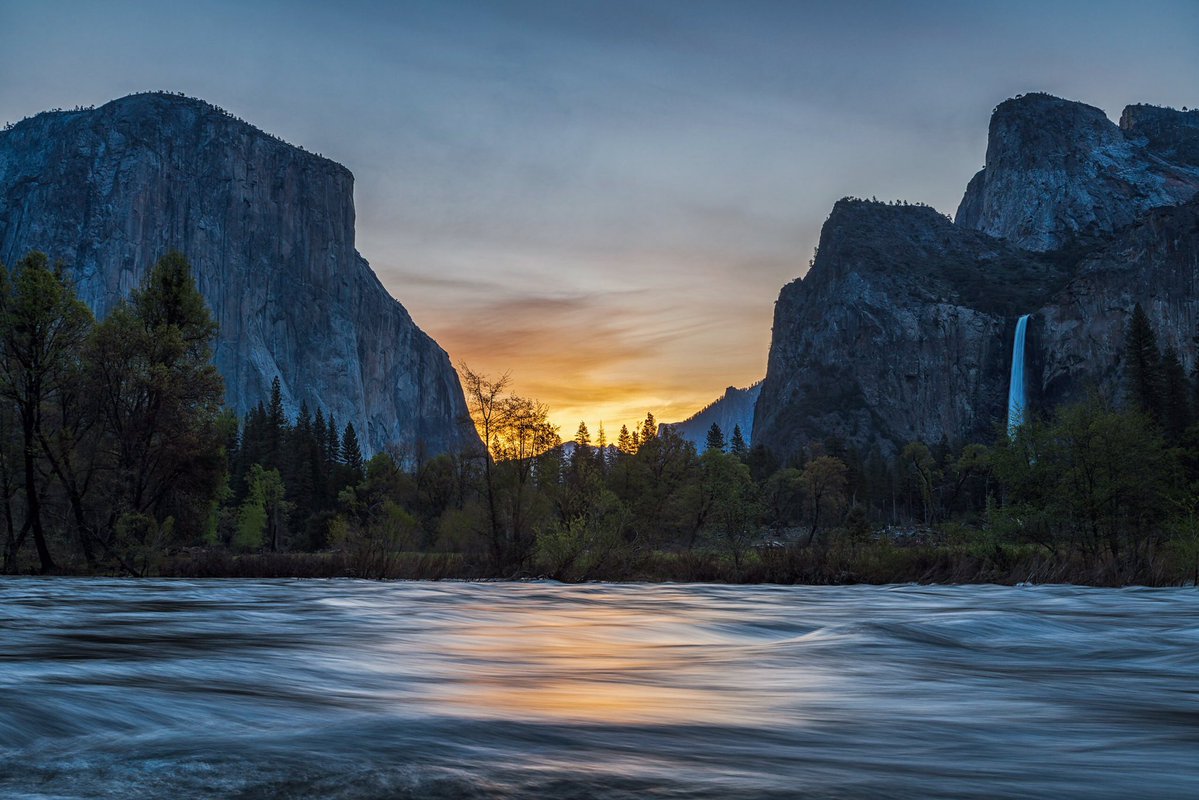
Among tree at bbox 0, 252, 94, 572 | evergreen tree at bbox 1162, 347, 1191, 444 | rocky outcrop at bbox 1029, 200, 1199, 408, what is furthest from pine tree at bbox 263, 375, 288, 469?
rocky outcrop at bbox 1029, 200, 1199, 408

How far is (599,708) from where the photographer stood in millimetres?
6258

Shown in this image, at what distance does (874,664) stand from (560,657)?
3.71 meters

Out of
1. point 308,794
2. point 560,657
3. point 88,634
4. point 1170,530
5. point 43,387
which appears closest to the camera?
point 308,794

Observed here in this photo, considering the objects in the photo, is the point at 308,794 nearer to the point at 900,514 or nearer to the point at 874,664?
the point at 874,664

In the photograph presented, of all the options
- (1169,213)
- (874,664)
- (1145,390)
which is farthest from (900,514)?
(874,664)

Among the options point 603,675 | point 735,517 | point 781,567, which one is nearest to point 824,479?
point 735,517

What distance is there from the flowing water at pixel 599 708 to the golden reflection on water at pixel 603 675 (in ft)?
0.17

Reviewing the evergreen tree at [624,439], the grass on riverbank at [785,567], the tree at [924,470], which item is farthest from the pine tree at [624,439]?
the grass on riverbank at [785,567]

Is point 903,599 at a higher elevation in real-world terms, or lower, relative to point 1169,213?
lower

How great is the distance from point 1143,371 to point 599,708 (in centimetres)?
8506

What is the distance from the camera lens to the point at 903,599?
2216 cm

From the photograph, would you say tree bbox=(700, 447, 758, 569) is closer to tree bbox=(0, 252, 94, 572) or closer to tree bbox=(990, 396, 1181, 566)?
tree bbox=(990, 396, 1181, 566)

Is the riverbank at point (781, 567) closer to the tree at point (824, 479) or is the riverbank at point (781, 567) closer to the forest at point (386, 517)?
the forest at point (386, 517)

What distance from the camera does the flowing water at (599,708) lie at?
3.84m
